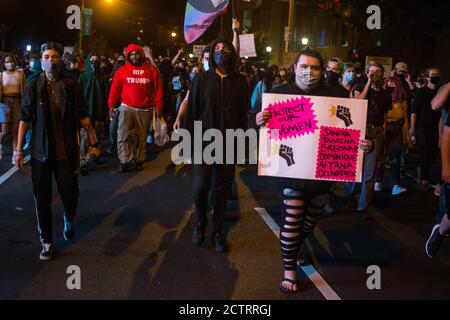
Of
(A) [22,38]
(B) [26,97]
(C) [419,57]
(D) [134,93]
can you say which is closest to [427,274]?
(B) [26,97]

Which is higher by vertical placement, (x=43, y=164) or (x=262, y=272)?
(x=43, y=164)

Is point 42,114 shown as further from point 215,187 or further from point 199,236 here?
point 199,236

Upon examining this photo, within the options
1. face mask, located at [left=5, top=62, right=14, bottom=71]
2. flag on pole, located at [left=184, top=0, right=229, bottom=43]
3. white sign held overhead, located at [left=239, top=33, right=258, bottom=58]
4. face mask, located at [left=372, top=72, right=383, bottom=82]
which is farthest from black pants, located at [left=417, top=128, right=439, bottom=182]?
face mask, located at [left=5, top=62, right=14, bottom=71]

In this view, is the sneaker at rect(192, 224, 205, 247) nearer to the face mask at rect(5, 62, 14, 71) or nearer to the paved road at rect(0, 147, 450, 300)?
the paved road at rect(0, 147, 450, 300)

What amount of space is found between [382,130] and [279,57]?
49.2 meters

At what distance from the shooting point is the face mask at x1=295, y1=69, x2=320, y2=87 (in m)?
4.76

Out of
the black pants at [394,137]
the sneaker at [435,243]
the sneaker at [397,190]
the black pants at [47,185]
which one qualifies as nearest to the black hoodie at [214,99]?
the black pants at [47,185]

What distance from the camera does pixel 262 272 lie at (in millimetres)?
5262

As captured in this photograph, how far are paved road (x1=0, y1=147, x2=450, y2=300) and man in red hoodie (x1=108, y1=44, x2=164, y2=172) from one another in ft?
4.60

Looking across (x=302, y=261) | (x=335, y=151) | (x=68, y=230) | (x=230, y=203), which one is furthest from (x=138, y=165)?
(x=335, y=151)

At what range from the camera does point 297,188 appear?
4.80m
